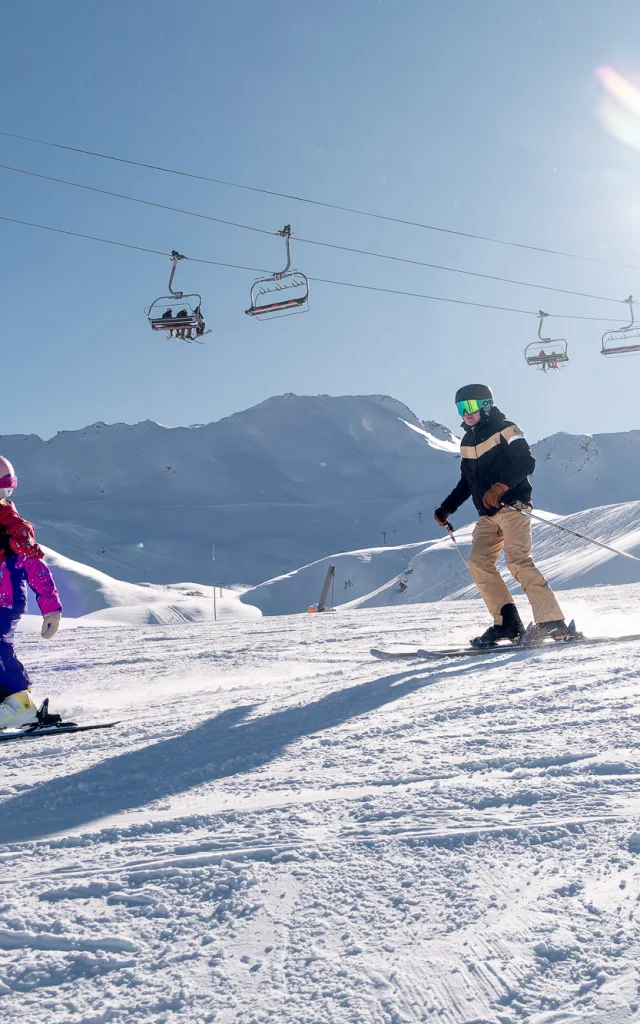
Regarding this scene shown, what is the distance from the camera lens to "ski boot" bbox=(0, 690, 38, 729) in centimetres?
337

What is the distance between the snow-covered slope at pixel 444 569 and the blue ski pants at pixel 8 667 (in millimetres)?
13208

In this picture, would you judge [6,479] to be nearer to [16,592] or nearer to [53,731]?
[16,592]

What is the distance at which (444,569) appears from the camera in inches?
1393

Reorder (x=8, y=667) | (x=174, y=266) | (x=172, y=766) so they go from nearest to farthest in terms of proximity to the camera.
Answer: (x=172, y=766) → (x=8, y=667) → (x=174, y=266)

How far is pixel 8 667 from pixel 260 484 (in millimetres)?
137770

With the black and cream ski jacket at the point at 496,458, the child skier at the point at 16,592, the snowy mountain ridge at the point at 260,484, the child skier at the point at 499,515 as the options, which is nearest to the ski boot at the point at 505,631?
the child skier at the point at 499,515

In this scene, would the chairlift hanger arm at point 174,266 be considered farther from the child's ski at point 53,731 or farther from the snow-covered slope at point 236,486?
the snow-covered slope at point 236,486

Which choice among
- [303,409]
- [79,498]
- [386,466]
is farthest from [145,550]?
[303,409]

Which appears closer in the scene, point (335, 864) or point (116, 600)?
point (335, 864)

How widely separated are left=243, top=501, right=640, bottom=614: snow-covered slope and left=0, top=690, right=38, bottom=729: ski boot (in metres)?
13.3

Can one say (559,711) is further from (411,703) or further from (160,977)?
(160,977)

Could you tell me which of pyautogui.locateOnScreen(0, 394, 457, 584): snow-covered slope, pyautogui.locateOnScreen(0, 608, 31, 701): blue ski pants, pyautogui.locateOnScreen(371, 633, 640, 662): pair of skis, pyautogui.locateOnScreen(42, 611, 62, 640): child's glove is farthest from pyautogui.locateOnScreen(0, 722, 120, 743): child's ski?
pyautogui.locateOnScreen(0, 394, 457, 584): snow-covered slope

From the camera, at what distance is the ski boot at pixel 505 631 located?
4.90 m

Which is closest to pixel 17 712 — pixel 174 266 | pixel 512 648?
pixel 512 648
